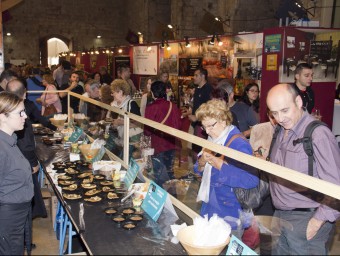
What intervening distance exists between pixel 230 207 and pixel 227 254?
2.25 ft

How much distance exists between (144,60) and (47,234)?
1038 centimetres

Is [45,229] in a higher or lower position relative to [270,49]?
lower

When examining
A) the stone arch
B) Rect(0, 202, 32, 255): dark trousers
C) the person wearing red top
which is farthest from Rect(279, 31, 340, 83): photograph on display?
the stone arch

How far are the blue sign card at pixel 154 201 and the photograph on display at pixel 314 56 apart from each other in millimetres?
5257

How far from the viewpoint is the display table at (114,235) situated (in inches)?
89.4

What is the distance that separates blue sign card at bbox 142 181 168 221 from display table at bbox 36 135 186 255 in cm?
5

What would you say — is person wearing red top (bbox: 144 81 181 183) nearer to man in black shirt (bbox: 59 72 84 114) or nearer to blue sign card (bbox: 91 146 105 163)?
blue sign card (bbox: 91 146 105 163)

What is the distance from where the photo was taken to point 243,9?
1259 cm

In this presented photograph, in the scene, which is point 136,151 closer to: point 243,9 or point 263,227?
point 263,227

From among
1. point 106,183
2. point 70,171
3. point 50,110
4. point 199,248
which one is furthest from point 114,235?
point 50,110

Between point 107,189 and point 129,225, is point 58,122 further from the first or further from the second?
point 129,225

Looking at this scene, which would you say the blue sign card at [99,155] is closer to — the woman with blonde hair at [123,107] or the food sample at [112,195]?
A: the woman with blonde hair at [123,107]

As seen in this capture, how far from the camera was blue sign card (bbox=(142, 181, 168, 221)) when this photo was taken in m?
2.64

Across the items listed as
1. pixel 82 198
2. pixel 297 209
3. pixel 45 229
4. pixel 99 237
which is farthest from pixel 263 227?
pixel 45 229
